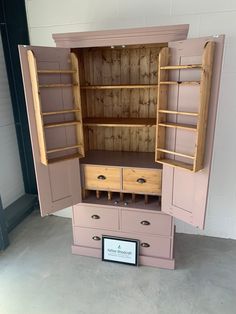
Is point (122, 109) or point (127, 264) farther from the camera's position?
point (122, 109)

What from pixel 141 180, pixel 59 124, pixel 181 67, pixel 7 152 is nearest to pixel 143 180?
pixel 141 180

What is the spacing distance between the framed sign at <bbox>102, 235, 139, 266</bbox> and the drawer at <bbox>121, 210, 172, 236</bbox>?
0.12m

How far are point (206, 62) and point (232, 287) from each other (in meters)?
1.86

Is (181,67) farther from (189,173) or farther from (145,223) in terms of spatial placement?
(145,223)

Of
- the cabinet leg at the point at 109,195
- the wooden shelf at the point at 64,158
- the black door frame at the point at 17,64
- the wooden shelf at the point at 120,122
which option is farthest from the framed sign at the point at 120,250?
the black door frame at the point at 17,64

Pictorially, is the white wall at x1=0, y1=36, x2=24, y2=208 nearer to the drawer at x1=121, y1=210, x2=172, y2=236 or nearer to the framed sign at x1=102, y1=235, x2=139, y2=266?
the framed sign at x1=102, y1=235, x2=139, y2=266

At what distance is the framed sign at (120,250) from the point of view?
2.38 meters

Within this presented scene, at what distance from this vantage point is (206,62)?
1.59 m

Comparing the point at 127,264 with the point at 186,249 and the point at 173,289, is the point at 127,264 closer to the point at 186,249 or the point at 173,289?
the point at 173,289

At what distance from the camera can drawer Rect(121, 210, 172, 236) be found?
2.28m

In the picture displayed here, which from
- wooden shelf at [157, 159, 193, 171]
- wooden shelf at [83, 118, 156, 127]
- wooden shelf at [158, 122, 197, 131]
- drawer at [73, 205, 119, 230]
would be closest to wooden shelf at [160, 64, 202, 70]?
wooden shelf at [158, 122, 197, 131]

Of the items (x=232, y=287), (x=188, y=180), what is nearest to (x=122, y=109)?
(x=188, y=180)

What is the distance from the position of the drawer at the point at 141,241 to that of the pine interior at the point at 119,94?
0.87 m

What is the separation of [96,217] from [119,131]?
0.90 meters
